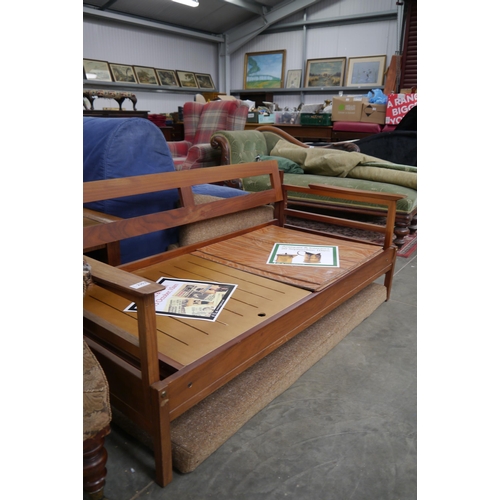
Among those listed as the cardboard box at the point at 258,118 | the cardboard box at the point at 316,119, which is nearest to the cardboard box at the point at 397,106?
the cardboard box at the point at 316,119

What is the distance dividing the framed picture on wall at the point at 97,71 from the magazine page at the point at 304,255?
6.00 meters

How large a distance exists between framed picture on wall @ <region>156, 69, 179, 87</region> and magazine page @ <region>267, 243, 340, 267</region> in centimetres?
683

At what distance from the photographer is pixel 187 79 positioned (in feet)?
27.1

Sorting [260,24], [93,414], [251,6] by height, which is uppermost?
[251,6]

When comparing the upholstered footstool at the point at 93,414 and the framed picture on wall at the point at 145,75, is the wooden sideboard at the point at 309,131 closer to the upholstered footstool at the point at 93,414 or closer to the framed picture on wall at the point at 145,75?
the framed picture on wall at the point at 145,75

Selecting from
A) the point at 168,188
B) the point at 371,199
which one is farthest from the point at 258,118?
the point at 168,188

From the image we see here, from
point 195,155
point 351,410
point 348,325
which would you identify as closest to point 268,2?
point 195,155

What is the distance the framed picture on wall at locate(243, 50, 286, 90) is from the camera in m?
8.22

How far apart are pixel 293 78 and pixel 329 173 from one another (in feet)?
17.9

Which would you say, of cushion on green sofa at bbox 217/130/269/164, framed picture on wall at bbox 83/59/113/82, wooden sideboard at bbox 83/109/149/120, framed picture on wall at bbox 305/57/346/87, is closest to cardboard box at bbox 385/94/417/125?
framed picture on wall at bbox 305/57/346/87

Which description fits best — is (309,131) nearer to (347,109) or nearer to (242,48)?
(347,109)

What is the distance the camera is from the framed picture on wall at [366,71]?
6980 millimetres

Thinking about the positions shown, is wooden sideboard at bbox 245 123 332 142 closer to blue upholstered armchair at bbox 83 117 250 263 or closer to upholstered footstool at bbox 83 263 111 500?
blue upholstered armchair at bbox 83 117 250 263

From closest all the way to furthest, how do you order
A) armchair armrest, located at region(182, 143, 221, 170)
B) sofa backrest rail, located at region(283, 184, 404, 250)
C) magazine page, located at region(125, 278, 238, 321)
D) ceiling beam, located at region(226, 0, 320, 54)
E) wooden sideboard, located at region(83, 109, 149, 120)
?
1. magazine page, located at region(125, 278, 238, 321)
2. sofa backrest rail, located at region(283, 184, 404, 250)
3. armchair armrest, located at region(182, 143, 221, 170)
4. wooden sideboard, located at region(83, 109, 149, 120)
5. ceiling beam, located at region(226, 0, 320, 54)
